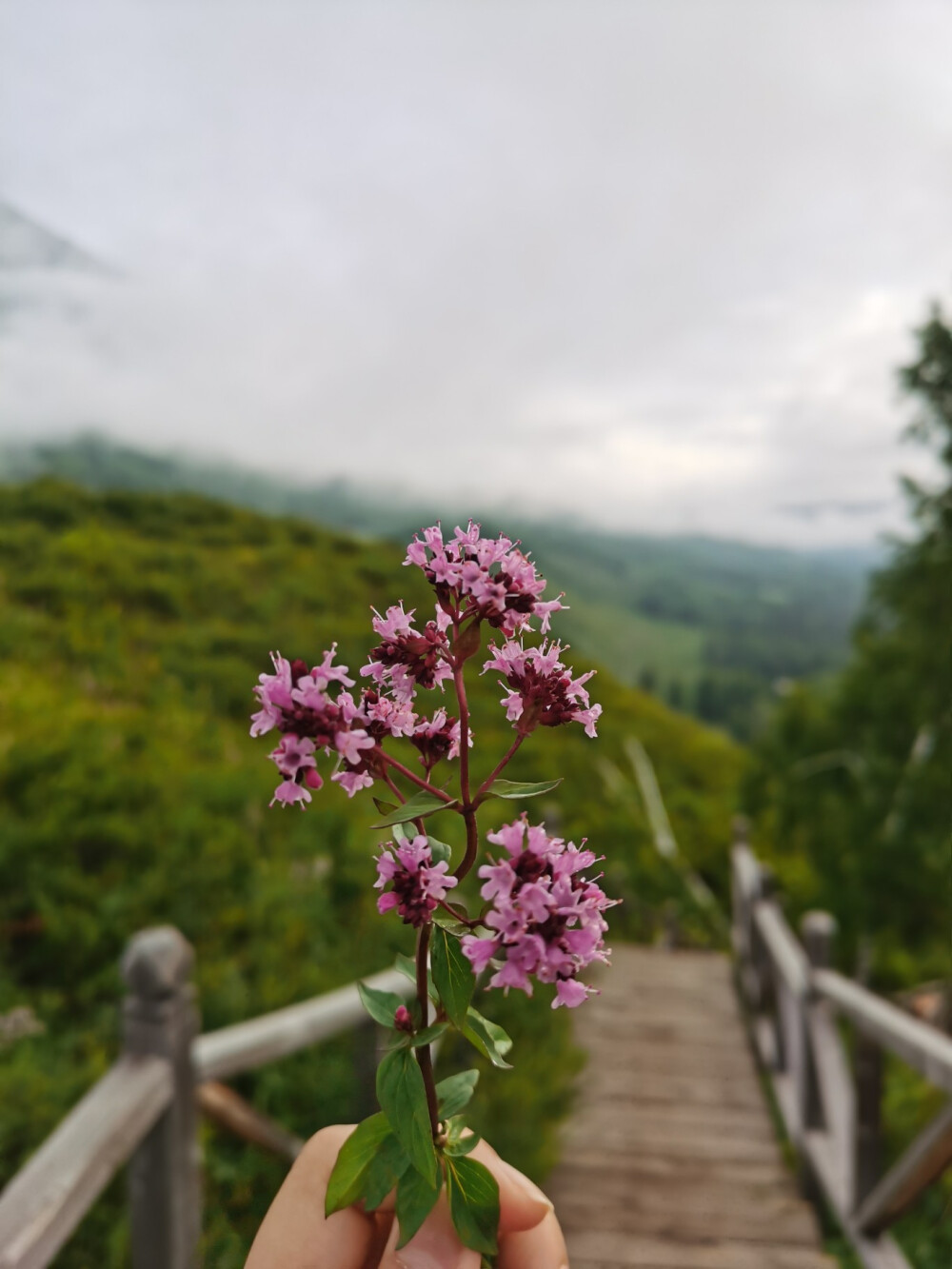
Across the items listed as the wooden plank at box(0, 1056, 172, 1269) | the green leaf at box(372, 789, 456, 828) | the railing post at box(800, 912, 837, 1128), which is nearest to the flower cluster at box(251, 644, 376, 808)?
the green leaf at box(372, 789, 456, 828)

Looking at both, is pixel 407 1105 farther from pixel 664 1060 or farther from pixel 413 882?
pixel 664 1060

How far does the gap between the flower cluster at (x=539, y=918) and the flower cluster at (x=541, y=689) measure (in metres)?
0.08

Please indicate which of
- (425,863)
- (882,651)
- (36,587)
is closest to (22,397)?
(36,587)

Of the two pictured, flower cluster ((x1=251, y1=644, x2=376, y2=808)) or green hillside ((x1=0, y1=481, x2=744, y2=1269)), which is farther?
green hillside ((x1=0, y1=481, x2=744, y2=1269))

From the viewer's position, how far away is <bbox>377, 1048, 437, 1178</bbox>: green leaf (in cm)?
35

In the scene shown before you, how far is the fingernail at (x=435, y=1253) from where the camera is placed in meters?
0.38

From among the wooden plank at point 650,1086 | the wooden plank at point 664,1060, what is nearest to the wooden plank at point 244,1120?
the wooden plank at point 650,1086

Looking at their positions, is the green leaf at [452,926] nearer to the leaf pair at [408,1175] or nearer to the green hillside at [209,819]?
the leaf pair at [408,1175]

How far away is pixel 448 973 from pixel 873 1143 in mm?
2706

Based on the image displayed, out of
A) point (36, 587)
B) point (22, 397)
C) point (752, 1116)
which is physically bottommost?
point (752, 1116)

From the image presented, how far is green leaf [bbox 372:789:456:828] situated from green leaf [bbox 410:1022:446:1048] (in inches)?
3.8

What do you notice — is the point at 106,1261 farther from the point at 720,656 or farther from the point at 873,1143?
the point at 720,656

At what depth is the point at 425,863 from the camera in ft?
1.15

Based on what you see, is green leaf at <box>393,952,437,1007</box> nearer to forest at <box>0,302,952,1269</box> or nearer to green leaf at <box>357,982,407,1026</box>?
green leaf at <box>357,982,407,1026</box>
